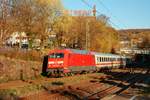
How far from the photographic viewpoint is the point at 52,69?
34438mm

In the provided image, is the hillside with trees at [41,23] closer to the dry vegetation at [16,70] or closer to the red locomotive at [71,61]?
the dry vegetation at [16,70]

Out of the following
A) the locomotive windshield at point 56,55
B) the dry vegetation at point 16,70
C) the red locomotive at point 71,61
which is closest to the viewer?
the dry vegetation at point 16,70

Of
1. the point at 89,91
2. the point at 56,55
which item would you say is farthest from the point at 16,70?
the point at 89,91

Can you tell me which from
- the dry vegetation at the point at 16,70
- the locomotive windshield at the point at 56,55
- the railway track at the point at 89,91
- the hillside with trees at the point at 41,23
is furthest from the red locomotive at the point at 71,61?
the hillside with trees at the point at 41,23

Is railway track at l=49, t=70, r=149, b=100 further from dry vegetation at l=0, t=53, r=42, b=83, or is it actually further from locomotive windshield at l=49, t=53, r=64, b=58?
locomotive windshield at l=49, t=53, r=64, b=58

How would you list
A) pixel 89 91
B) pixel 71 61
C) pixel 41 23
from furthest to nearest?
pixel 41 23
pixel 71 61
pixel 89 91

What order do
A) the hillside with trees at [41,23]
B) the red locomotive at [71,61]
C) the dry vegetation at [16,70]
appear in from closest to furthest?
1. the dry vegetation at [16,70]
2. the red locomotive at [71,61]
3. the hillside with trees at [41,23]

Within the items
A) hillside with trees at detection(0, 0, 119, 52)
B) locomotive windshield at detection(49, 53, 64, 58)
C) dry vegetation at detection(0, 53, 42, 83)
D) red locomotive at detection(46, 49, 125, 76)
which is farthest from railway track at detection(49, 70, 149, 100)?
hillside with trees at detection(0, 0, 119, 52)

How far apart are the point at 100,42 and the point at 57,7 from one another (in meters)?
20.9

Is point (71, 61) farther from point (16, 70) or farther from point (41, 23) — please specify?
point (41, 23)

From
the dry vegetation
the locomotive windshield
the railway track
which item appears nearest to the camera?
the railway track

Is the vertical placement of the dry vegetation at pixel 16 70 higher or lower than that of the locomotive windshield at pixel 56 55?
lower

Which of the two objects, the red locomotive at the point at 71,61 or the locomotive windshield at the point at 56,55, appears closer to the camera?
the red locomotive at the point at 71,61

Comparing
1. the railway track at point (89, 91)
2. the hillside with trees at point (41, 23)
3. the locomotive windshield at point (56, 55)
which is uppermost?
the hillside with trees at point (41, 23)
